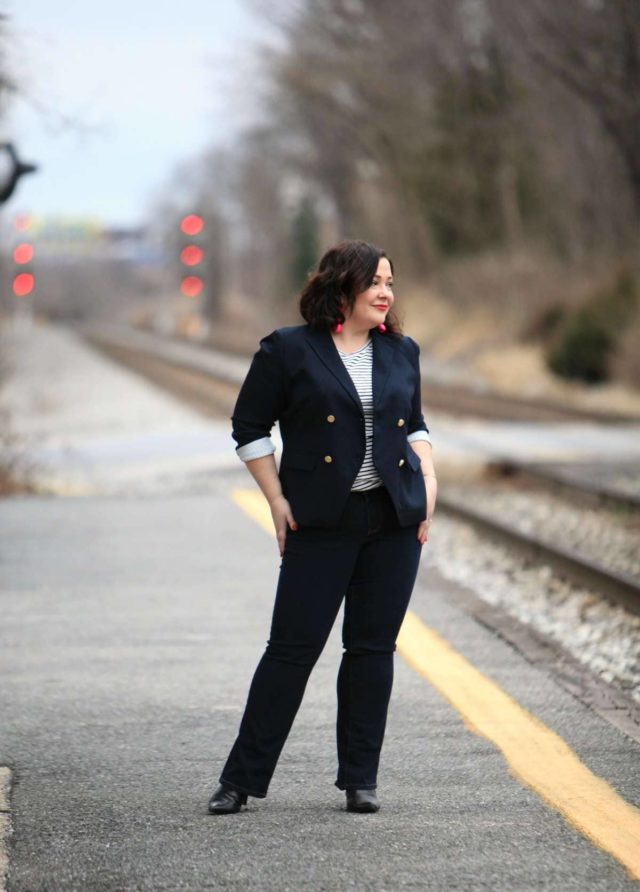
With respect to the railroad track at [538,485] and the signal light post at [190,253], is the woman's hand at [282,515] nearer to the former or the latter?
the railroad track at [538,485]

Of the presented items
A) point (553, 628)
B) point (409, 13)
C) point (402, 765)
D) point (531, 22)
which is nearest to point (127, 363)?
point (409, 13)

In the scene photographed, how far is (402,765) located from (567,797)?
2.11 ft

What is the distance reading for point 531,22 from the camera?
3284 cm

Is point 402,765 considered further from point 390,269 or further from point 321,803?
point 390,269

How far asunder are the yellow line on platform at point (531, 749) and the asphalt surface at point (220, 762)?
2.1 inches

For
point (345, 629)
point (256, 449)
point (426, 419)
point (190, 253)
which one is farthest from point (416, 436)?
point (190, 253)

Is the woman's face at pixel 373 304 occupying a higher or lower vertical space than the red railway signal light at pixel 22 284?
lower

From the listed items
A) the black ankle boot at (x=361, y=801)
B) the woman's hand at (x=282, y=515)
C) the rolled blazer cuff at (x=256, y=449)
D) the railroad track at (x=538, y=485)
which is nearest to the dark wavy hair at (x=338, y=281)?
the rolled blazer cuff at (x=256, y=449)

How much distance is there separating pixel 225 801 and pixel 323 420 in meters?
1.17

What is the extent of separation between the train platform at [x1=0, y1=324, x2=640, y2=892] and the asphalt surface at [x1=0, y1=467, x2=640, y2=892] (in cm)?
1

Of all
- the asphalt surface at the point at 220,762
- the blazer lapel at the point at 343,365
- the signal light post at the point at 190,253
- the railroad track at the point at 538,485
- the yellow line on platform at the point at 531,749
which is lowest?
the asphalt surface at the point at 220,762

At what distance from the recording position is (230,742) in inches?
216

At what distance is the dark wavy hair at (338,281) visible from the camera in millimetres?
4566

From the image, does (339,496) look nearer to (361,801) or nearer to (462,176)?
(361,801)
